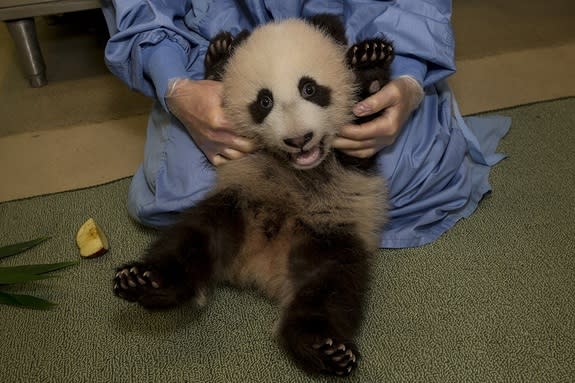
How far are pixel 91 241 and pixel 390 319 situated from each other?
0.83 metres

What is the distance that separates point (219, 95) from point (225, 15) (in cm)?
37

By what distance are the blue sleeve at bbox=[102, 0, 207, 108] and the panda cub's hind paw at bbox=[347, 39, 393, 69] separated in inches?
17.5

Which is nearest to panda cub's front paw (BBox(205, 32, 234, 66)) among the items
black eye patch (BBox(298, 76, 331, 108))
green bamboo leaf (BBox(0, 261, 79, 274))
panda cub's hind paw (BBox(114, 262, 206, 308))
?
black eye patch (BBox(298, 76, 331, 108))

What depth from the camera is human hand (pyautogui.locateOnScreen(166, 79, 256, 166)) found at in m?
1.29

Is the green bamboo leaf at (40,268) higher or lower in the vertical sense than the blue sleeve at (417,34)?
lower

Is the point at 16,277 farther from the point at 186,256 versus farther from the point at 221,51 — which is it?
the point at 221,51

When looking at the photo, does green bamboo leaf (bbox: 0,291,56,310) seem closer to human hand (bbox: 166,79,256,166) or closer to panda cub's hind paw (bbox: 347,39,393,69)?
human hand (bbox: 166,79,256,166)

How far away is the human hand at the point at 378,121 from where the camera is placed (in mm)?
1230

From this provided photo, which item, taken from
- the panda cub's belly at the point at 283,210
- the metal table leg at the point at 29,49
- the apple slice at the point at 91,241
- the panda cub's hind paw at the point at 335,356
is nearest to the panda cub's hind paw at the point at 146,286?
the panda cub's belly at the point at 283,210

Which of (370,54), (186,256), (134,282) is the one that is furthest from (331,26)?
(134,282)

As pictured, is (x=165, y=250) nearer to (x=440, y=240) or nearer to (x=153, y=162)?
(x=153, y=162)

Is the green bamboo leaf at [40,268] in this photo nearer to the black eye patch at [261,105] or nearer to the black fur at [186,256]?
the black fur at [186,256]

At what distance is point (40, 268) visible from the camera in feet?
4.68

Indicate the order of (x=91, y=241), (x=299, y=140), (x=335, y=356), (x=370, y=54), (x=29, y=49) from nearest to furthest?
(x=335, y=356)
(x=299, y=140)
(x=370, y=54)
(x=91, y=241)
(x=29, y=49)
